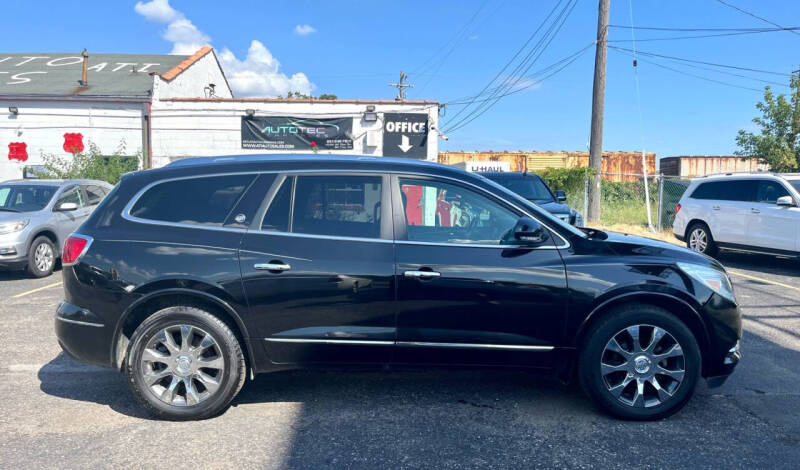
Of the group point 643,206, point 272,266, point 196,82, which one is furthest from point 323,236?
point 196,82

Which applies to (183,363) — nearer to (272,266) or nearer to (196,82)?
(272,266)

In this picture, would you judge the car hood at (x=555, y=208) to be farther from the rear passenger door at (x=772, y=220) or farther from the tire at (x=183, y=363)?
the tire at (x=183, y=363)

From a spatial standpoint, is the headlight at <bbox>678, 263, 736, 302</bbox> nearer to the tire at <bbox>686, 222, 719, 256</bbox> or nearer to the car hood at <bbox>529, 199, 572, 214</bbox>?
the car hood at <bbox>529, 199, 572, 214</bbox>

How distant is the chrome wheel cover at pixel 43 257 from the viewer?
933 cm

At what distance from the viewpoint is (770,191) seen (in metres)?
10.4

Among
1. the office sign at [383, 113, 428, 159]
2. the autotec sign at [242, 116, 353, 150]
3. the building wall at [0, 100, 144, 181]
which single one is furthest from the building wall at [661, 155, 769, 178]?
the building wall at [0, 100, 144, 181]

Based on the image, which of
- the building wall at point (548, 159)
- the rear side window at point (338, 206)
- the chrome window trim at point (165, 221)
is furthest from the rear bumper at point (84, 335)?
the building wall at point (548, 159)

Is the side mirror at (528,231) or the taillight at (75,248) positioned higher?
the side mirror at (528,231)

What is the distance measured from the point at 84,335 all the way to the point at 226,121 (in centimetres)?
1571

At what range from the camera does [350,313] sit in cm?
385

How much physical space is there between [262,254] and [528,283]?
1.75m

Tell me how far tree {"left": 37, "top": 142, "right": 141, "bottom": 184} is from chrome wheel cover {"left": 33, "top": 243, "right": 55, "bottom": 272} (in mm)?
8790

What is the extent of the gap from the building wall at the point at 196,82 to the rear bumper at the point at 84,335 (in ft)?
55.3

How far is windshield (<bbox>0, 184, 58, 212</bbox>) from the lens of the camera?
32.0ft
